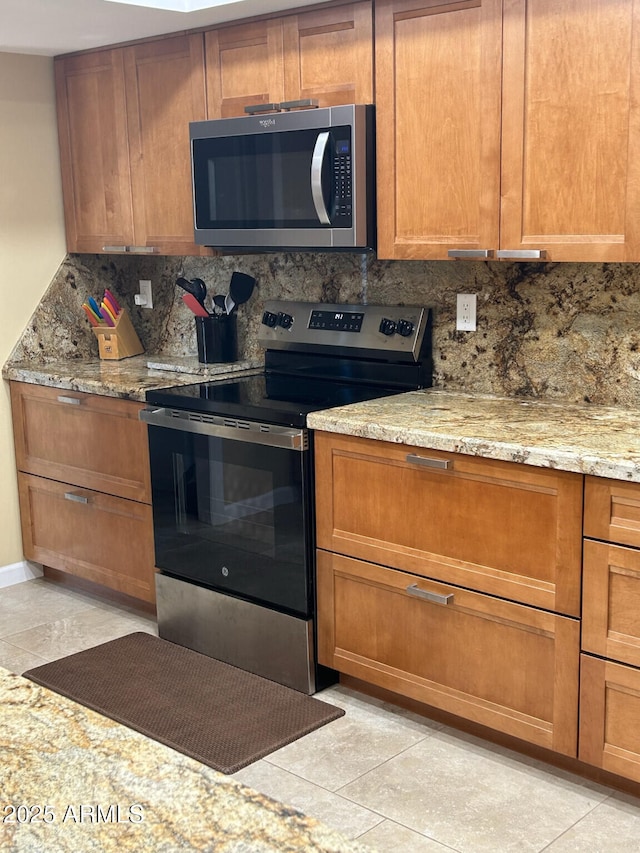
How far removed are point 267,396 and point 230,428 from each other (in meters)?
0.19

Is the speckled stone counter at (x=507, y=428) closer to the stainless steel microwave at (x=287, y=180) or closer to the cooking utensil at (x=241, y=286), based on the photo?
the stainless steel microwave at (x=287, y=180)

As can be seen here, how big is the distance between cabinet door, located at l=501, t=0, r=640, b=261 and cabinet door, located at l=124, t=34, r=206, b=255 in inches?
49.3

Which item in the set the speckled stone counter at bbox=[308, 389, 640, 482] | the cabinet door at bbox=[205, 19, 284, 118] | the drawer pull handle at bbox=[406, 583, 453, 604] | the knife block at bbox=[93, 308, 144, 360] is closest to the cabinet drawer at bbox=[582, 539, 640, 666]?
the speckled stone counter at bbox=[308, 389, 640, 482]

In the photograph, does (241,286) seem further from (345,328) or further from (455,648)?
(455,648)

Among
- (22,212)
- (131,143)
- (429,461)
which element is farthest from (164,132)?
(429,461)

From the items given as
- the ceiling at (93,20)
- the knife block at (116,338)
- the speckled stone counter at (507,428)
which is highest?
the ceiling at (93,20)

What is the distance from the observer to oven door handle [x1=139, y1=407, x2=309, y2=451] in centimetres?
286

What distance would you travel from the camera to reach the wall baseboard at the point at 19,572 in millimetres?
4078

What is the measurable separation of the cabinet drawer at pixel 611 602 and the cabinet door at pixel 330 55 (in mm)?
1511

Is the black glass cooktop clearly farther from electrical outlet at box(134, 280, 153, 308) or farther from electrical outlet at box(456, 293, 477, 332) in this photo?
electrical outlet at box(134, 280, 153, 308)

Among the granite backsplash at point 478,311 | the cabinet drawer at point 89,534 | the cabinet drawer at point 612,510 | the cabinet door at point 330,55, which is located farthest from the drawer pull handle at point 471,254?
the cabinet drawer at point 89,534

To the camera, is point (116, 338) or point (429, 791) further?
point (116, 338)

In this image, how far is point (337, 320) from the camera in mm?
3451

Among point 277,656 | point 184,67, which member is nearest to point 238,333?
point 184,67
